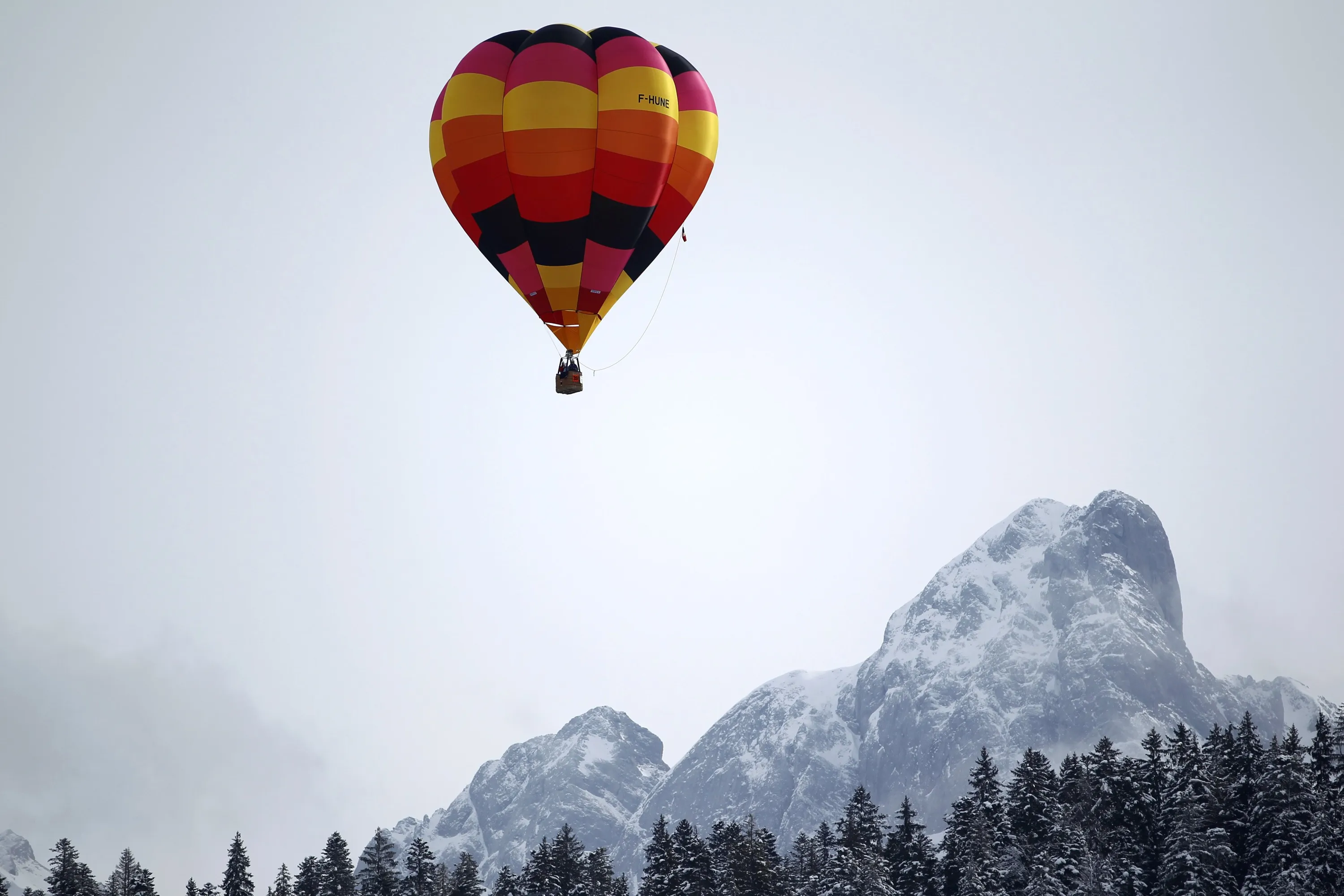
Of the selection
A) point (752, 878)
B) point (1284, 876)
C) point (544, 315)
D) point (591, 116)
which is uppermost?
point (591, 116)

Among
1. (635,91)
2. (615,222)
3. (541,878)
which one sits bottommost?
(541,878)

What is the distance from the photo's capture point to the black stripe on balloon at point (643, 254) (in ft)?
206

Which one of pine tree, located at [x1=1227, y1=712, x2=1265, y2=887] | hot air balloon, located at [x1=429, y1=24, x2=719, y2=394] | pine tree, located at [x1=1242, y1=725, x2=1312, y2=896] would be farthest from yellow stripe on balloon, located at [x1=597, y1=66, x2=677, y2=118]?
pine tree, located at [x1=1227, y1=712, x2=1265, y2=887]

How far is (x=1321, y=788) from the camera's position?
75.8 meters

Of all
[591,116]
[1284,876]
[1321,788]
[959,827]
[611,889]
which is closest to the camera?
[591,116]

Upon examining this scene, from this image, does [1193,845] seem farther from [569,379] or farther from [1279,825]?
[569,379]

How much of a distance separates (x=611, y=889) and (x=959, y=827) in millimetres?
19691

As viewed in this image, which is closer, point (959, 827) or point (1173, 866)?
point (1173, 866)

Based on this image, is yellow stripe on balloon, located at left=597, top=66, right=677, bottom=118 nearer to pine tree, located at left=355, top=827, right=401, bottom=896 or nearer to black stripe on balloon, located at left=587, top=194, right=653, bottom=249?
black stripe on balloon, located at left=587, top=194, right=653, bottom=249

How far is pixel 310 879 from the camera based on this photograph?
8762 centimetres

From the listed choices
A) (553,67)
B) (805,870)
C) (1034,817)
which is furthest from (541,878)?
(553,67)

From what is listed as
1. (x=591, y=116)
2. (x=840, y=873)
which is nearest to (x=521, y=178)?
(x=591, y=116)

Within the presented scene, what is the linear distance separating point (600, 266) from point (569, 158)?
457 cm

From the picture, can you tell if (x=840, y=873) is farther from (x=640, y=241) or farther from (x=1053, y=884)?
(x=640, y=241)
